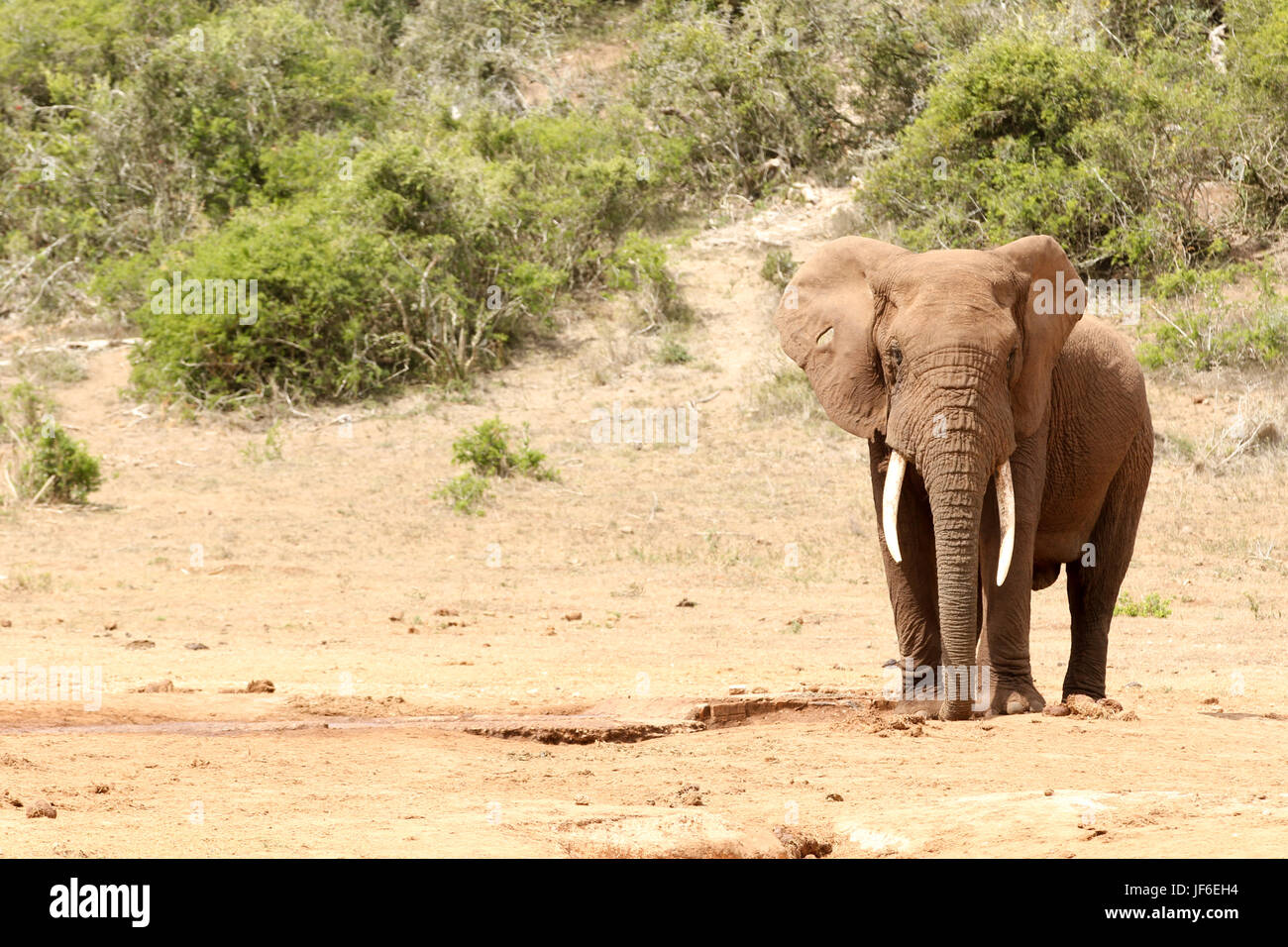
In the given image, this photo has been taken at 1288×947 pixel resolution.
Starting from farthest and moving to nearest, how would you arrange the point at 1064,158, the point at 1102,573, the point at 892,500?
the point at 1064,158
the point at 1102,573
the point at 892,500

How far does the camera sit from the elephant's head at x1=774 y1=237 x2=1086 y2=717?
21.8 feet

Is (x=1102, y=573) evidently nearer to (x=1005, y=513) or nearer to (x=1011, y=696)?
(x=1011, y=696)

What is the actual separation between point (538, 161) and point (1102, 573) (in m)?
15.9

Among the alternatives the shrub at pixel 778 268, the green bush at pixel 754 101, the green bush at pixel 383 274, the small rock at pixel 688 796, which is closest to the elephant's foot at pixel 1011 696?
the small rock at pixel 688 796

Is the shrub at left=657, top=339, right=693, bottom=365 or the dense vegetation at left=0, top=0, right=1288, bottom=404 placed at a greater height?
the dense vegetation at left=0, top=0, right=1288, bottom=404

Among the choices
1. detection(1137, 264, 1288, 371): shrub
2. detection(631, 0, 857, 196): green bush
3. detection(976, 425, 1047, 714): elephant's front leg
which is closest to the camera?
detection(976, 425, 1047, 714): elephant's front leg

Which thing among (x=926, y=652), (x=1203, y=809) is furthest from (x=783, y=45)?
(x=1203, y=809)

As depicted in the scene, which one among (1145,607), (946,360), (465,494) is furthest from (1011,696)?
(465,494)

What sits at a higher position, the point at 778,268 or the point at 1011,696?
the point at 778,268

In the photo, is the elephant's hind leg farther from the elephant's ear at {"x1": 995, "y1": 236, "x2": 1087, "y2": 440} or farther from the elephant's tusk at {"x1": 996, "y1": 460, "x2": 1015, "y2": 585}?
the elephant's tusk at {"x1": 996, "y1": 460, "x2": 1015, "y2": 585}

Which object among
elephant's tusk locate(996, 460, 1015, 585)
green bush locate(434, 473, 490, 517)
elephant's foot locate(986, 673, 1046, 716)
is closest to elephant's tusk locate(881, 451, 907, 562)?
elephant's tusk locate(996, 460, 1015, 585)

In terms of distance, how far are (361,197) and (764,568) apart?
9.44m

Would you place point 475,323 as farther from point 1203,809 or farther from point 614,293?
point 1203,809

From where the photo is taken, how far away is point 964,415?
6.61m
